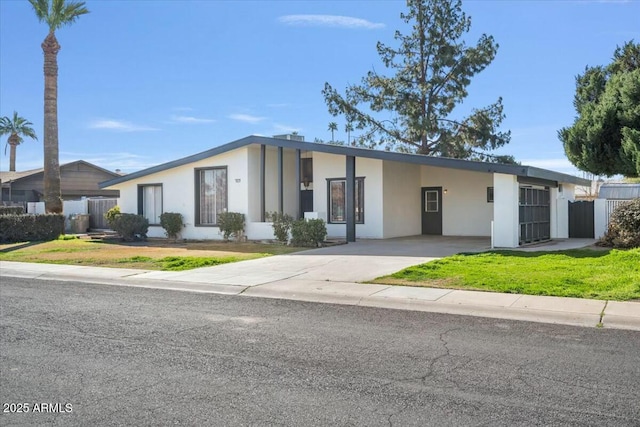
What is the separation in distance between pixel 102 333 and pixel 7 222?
751 inches

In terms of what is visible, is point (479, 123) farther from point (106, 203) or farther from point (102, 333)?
point (102, 333)

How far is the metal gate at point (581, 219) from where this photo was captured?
71.7ft

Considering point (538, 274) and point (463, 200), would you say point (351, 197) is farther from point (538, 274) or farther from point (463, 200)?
point (538, 274)

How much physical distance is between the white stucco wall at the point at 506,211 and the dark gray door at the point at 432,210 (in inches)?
269

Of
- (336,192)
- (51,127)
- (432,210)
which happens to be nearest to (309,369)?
(336,192)

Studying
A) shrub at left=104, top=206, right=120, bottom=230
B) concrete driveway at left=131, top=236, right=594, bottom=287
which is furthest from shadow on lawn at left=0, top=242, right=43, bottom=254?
concrete driveway at left=131, top=236, right=594, bottom=287

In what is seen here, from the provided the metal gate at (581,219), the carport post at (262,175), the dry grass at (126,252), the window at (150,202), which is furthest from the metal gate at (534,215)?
the window at (150,202)

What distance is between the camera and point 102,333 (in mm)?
7355

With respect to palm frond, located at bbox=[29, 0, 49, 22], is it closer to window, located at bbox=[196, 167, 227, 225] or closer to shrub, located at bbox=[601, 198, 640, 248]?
window, located at bbox=[196, 167, 227, 225]

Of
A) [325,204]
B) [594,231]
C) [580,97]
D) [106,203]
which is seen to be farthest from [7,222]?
[594,231]

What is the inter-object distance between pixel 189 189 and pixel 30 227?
7323 millimetres

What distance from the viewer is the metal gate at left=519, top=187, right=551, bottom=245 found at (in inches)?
706

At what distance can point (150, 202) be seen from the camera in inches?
1009

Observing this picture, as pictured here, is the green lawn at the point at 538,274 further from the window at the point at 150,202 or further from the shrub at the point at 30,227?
the shrub at the point at 30,227
